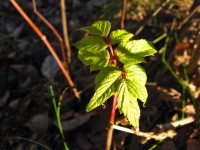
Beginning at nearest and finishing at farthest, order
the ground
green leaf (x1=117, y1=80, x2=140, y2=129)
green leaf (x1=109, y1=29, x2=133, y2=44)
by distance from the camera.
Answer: green leaf (x1=117, y1=80, x2=140, y2=129)
green leaf (x1=109, y1=29, x2=133, y2=44)
the ground

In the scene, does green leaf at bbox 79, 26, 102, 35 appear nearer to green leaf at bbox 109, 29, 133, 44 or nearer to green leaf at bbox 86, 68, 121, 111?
green leaf at bbox 109, 29, 133, 44

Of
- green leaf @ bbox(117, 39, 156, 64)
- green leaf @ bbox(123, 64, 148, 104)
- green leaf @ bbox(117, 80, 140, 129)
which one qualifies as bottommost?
green leaf @ bbox(117, 80, 140, 129)

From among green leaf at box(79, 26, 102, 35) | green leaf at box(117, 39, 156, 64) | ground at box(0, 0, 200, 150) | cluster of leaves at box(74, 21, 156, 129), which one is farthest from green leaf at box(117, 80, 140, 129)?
ground at box(0, 0, 200, 150)

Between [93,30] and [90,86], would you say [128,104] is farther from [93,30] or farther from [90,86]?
[90,86]

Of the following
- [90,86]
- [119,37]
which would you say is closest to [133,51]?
[119,37]

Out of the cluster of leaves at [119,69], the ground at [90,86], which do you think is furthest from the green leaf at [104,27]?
the ground at [90,86]

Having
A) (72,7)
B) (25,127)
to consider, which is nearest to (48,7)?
(72,7)

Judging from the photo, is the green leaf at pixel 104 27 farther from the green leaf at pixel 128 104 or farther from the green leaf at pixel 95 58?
the green leaf at pixel 128 104
